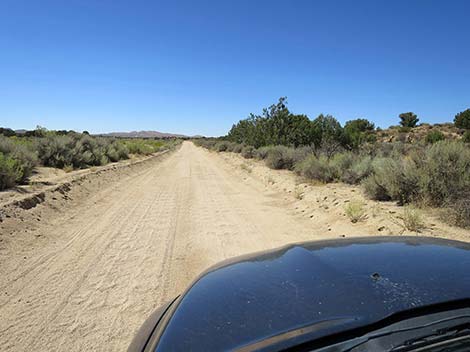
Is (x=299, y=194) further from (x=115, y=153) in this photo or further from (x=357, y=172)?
(x=115, y=153)

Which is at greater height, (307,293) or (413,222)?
(307,293)

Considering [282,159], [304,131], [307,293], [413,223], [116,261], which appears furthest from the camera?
[304,131]

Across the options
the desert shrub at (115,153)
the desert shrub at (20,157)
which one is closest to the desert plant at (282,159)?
the desert shrub at (20,157)

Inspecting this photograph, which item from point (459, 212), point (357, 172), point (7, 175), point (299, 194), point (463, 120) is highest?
point (463, 120)

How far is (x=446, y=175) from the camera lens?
26.6ft

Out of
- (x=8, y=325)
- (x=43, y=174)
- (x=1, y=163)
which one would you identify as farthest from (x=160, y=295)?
(x=43, y=174)

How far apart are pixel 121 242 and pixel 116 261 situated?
106cm

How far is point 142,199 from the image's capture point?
1127cm

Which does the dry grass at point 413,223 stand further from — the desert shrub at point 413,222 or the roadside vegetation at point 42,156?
the roadside vegetation at point 42,156

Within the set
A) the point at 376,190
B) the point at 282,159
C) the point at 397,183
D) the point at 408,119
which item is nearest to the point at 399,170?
the point at 397,183

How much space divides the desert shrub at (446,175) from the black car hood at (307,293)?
624 centimetres

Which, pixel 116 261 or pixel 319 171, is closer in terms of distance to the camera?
pixel 116 261

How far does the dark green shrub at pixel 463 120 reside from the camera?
4147 centimetres

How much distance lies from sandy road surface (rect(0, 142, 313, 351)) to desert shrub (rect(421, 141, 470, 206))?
3.25 m
